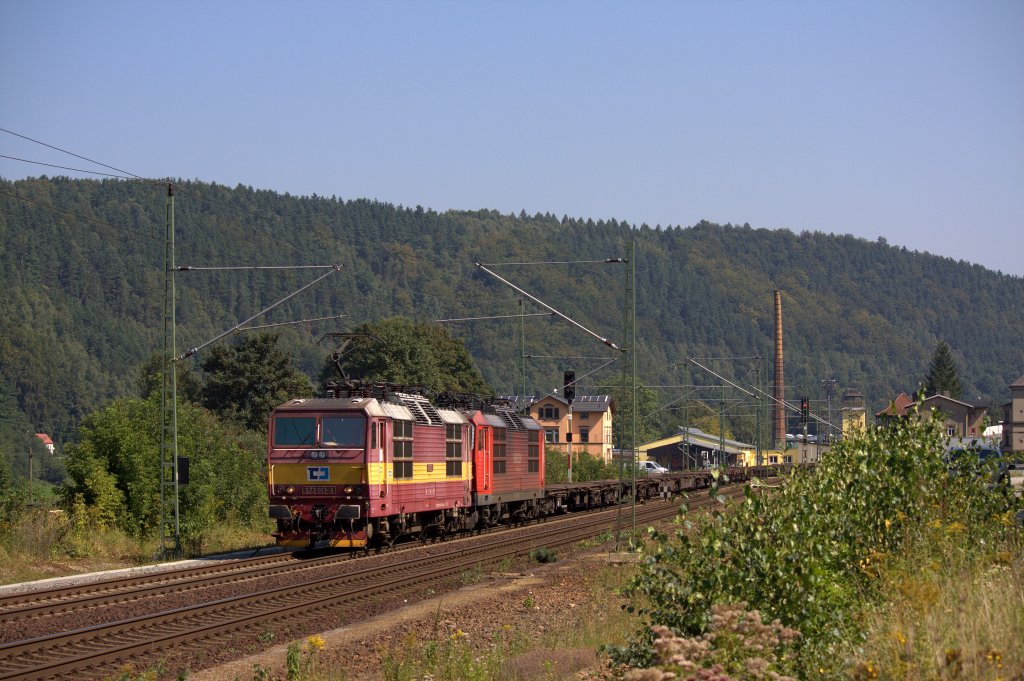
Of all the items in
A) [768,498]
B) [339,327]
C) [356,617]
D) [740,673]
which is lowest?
[356,617]

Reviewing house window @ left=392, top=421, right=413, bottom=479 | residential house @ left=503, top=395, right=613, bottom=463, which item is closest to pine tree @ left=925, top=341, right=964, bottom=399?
residential house @ left=503, top=395, right=613, bottom=463

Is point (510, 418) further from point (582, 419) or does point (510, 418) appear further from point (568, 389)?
point (582, 419)

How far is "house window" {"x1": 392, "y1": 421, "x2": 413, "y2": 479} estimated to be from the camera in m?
28.1

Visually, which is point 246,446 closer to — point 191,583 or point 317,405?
point 317,405

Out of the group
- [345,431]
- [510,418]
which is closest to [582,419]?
[510,418]

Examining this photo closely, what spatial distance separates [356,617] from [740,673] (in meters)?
10.7

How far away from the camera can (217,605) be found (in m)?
18.8

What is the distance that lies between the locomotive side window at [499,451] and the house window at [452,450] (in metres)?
3.48

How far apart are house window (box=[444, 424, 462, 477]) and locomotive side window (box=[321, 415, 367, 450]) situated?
18.2ft

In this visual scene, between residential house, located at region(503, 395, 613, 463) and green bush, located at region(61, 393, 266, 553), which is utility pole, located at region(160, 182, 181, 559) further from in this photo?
residential house, located at region(503, 395, 613, 463)

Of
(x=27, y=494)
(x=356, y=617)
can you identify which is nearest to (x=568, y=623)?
(x=356, y=617)

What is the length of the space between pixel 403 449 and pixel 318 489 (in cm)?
275

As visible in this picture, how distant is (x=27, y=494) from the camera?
29703mm

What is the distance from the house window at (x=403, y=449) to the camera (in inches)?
1107
